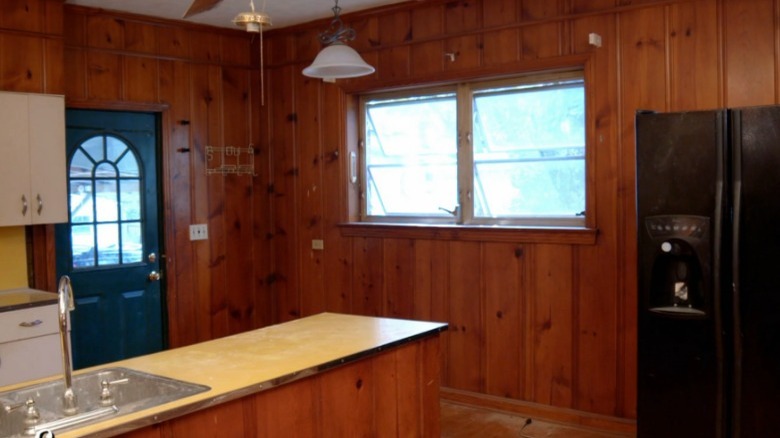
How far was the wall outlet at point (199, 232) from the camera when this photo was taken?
5.38 m

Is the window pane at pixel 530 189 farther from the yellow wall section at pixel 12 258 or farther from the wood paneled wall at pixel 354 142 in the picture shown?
the yellow wall section at pixel 12 258

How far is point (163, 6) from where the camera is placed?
4.84 meters

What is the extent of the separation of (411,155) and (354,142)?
0.47m

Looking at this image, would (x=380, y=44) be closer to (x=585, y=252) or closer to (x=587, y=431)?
(x=585, y=252)

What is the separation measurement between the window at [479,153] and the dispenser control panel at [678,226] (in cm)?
105

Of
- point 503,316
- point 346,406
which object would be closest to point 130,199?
point 503,316

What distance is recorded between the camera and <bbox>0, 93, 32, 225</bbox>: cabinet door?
4.12 metres

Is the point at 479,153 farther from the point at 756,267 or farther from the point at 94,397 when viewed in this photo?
the point at 94,397

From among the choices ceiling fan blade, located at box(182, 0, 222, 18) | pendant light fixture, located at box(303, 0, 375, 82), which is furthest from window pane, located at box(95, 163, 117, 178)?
ceiling fan blade, located at box(182, 0, 222, 18)

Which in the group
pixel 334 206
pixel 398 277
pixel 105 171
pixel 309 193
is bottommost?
pixel 398 277

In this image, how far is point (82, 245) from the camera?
4.79 metres

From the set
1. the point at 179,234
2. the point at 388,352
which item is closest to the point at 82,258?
the point at 179,234

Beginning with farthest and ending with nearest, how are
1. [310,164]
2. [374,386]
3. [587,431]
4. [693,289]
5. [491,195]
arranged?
[310,164]
[491,195]
[587,431]
[693,289]
[374,386]

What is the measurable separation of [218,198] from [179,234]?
1.40 feet
